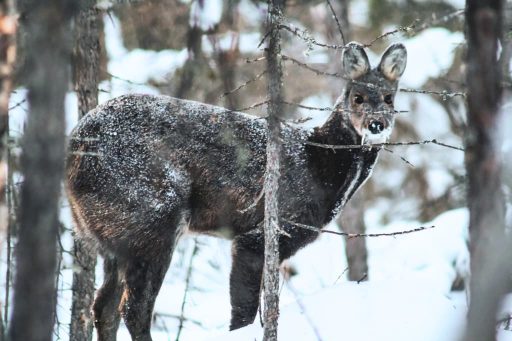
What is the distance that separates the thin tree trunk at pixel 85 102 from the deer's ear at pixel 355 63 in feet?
8.85

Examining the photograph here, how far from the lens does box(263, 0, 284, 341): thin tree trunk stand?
5566 millimetres

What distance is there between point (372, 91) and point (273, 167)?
291 centimetres

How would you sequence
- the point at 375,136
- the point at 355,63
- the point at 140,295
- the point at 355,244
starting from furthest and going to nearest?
the point at 355,244
the point at 355,63
the point at 375,136
the point at 140,295

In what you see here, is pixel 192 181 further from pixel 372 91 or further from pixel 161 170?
pixel 372 91

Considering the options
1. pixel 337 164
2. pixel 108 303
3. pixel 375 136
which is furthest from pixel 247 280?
pixel 375 136

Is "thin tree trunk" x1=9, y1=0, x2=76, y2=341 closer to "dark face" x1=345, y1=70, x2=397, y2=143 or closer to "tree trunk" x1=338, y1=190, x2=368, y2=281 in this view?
"dark face" x1=345, y1=70, x2=397, y2=143

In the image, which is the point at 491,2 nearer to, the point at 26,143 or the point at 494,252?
the point at 494,252

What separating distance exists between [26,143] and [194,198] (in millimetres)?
3859

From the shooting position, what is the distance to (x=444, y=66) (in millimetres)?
14766

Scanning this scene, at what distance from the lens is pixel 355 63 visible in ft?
28.3

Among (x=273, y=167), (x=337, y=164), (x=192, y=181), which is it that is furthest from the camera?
(x=337, y=164)

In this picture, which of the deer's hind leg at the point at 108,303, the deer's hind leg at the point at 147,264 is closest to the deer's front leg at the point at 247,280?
the deer's hind leg at the point at 147,264

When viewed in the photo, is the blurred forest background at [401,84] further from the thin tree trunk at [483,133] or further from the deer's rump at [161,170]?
the thin tree trunk at [483,133]

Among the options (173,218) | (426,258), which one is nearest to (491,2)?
(173,218)
